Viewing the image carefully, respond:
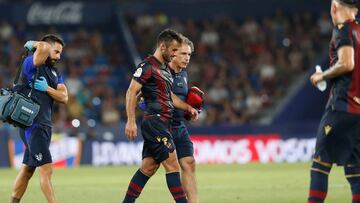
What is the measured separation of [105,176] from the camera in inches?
778

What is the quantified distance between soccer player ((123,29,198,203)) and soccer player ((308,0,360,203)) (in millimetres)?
1914

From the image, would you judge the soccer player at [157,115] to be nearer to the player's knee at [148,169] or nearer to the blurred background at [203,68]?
the player's knee at [148,169]

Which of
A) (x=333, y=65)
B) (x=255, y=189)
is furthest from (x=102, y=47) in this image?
(x=333, y=65)

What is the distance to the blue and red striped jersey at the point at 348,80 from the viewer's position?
902 centimetres

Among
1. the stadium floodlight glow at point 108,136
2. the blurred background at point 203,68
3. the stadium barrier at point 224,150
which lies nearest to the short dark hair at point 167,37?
the blurred background at point 203,68

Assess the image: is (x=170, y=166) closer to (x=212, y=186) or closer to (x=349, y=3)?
(x=349, y=3)

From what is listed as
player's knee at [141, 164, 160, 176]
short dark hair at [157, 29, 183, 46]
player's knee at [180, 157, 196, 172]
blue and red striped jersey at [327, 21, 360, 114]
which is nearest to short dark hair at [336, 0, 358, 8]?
blue and red striped jersey at [327, 21, 360, 114]

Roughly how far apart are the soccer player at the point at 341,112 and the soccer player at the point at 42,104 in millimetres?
3364

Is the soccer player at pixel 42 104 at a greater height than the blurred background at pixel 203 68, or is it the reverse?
the blurred background at pixel 203 68

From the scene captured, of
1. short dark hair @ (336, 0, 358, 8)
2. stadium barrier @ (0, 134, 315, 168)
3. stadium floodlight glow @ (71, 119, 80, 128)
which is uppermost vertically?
stadium floodlight glow @ (71, 119, 80, 128)

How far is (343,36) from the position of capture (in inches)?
354

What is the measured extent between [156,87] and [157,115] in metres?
0.33

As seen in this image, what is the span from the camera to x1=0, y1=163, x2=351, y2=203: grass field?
13.4 metres

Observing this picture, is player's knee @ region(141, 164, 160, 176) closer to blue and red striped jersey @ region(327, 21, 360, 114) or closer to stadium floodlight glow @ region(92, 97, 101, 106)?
blue and red striped jersey @ region(327, 21, 360, 114)
